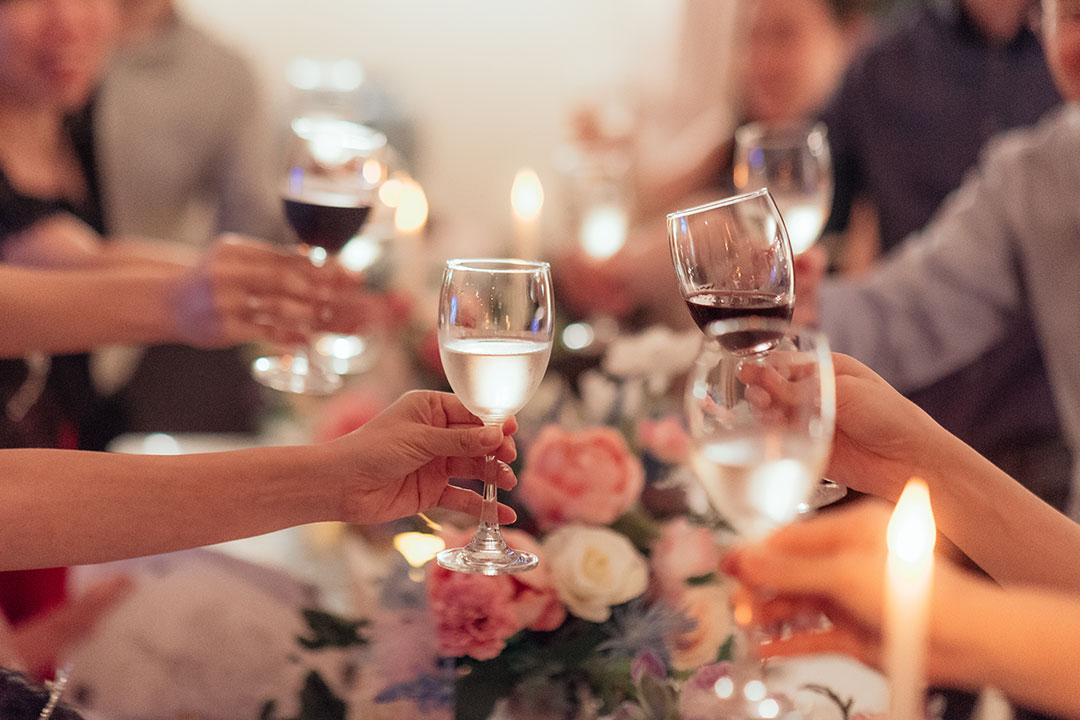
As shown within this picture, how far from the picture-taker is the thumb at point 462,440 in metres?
0.85

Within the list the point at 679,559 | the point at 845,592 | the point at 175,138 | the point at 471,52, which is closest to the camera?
the point at 845,592

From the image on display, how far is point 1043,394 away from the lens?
2045mm

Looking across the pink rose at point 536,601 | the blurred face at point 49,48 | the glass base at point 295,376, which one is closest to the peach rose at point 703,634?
the pink rose at point 536,601

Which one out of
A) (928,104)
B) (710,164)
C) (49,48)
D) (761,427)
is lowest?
(761,427)

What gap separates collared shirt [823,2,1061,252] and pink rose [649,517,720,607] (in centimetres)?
165

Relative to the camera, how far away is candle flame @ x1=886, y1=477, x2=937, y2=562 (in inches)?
22.7

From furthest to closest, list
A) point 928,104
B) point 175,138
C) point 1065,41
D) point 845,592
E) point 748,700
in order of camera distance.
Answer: point 175,138, point 928,104, point 1065,41, point 748,700, point 845,592

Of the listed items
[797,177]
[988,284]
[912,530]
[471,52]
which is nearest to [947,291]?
[988,284]

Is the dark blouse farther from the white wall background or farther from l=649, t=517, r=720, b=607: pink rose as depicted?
the white wall background

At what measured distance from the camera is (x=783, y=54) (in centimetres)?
242

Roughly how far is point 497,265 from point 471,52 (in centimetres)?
433

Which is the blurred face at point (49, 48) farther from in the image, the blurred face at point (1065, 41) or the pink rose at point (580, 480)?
the blurred face at point (1065, 41)

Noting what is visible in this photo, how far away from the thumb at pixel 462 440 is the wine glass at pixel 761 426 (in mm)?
196

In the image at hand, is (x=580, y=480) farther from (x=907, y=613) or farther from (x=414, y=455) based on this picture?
(x=907, y=613)
